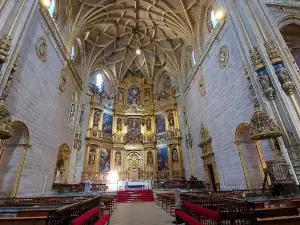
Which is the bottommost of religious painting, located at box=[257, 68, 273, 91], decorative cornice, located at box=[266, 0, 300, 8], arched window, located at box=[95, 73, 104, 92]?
religious painting, located at box=[257, 68, 273, 91]

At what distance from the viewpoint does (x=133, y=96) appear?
2553 cm

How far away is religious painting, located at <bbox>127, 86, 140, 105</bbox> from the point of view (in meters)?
25.1

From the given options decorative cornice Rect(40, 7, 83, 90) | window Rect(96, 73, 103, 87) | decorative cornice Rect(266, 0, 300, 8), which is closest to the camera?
decorative cornice Rect(266, 0, 300, 8)

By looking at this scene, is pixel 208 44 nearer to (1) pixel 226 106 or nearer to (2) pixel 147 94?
(1) pixel 226 106

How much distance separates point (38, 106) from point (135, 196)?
9256mm

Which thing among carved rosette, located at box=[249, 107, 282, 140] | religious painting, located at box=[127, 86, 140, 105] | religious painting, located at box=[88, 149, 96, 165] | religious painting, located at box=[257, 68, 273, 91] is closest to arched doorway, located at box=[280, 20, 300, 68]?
religious painting, located at box=[257, 68, 273, 91]

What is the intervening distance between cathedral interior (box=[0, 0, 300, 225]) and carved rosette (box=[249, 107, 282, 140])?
5 centimetres

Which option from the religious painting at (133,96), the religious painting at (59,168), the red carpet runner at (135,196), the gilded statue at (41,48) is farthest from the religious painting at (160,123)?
the gilded statue at (41,48)

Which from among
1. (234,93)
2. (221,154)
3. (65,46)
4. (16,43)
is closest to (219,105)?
(234,93)

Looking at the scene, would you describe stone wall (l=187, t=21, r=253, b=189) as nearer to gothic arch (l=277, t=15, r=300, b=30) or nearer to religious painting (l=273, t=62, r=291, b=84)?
religious painting (l=273, t=62, r=291, b=84)

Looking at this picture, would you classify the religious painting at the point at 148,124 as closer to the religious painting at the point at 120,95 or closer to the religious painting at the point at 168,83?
the religious painting at the point at 120,95

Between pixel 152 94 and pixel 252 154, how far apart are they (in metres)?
16.9

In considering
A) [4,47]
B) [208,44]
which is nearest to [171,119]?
[208,44]

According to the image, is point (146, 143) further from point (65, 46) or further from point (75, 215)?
point (75, 215)
